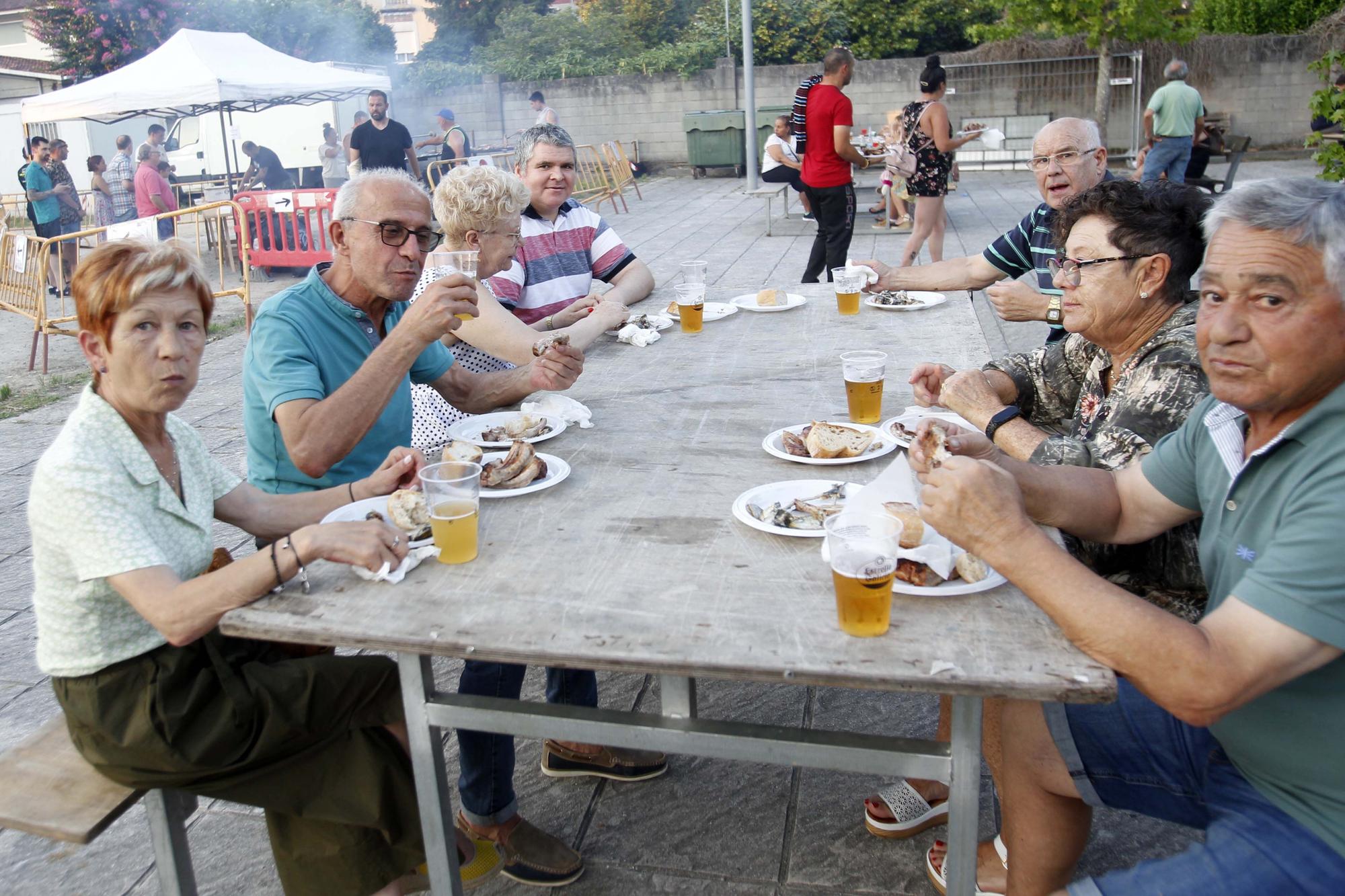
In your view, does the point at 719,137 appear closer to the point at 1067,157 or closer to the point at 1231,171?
the point at 1231,171

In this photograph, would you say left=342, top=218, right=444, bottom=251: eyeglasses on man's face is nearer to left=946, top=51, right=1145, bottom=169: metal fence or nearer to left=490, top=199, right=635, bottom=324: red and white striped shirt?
left=490, top=199, right=635, bottom=324: red and white striped shirt

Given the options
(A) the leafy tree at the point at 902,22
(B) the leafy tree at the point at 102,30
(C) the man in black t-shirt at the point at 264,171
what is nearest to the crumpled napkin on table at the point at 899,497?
(C) the man in black t-shirt at the point at 264,171

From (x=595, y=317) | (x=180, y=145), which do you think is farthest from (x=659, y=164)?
(x=595, y=317)

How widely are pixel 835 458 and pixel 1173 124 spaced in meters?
12.1

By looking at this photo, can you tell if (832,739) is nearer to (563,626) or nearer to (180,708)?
(563,626)

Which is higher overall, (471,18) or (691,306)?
(471,18)

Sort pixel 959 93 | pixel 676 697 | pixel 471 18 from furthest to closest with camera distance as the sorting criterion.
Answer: pixel 471 18 < pixel 959 93 < pixel 676 697

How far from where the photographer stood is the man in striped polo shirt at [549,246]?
393 centimetres

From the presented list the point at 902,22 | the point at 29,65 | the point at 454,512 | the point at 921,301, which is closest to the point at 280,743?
the point at 454,512

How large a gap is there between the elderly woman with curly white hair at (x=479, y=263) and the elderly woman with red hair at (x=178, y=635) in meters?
1.10

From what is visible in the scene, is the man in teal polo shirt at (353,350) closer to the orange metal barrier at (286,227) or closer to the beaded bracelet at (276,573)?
the beaded bracelet at (276,573)

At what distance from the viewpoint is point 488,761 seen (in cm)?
249

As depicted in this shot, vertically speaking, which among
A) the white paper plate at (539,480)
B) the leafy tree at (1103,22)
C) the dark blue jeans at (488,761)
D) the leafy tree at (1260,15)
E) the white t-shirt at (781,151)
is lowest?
the dark blue jeans at (488,761)

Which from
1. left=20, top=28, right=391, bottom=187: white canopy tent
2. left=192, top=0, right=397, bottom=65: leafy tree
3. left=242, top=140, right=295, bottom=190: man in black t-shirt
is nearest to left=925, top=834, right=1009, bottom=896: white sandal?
left=20, top=28, right=391, bottom=187: white canopy tent
